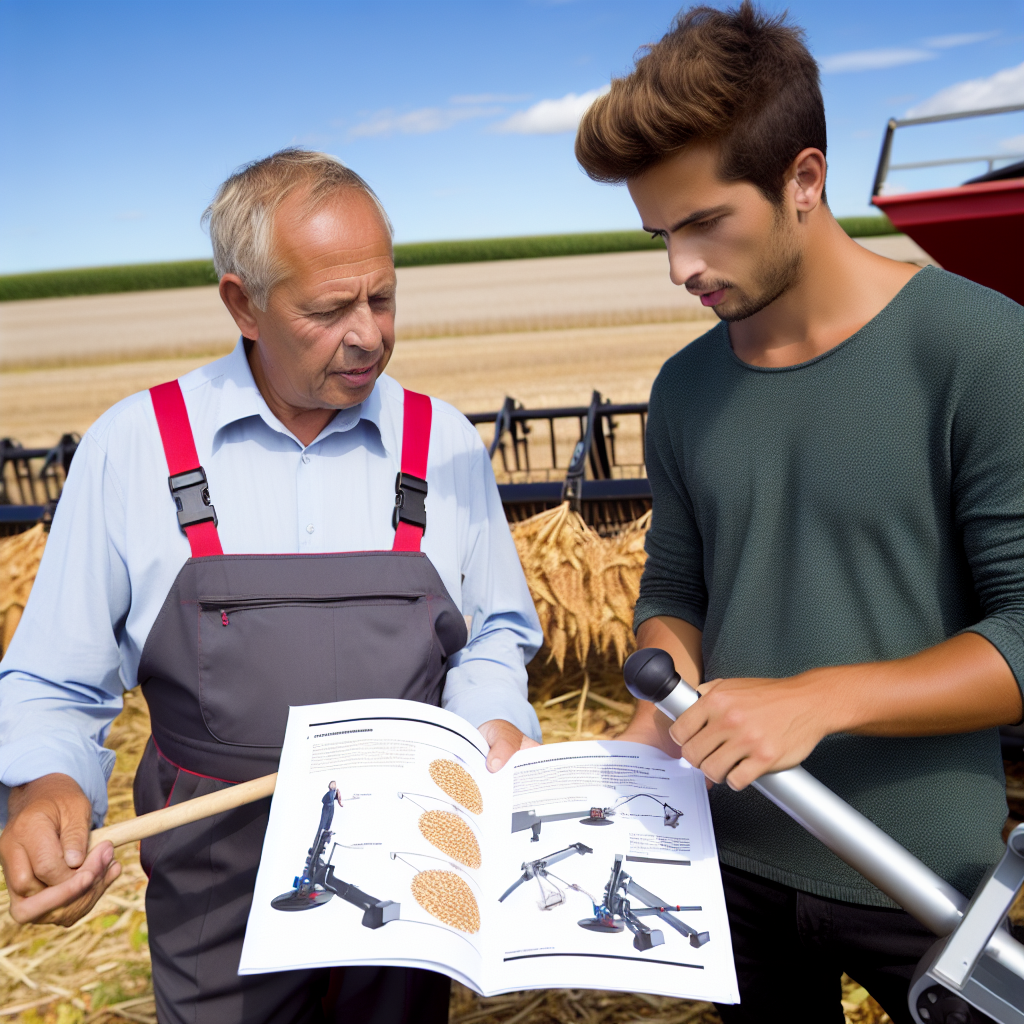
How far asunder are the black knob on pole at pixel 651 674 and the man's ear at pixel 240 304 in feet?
3.79

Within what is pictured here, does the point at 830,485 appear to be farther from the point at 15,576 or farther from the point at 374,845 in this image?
the point at 15,576

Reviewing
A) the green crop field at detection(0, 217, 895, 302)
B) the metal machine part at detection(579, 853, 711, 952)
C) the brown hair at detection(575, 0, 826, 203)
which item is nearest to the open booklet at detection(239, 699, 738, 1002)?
the metal machine part at detection(579, 853, 711, 952)

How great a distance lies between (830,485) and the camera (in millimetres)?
1462

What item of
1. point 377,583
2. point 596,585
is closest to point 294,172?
point 377,583

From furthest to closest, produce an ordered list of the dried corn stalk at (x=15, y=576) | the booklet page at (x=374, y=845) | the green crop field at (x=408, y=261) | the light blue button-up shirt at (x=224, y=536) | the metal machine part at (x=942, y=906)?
the green crop field at (x=408, y=261), the dried corn stalk at (x=15, y=576), the light blue button-up shirt at (x=224, y=536), the booklet page at (x=374, y=845), the metal machine part at (x=942, y=906)

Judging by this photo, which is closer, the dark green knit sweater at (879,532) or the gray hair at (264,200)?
the dark green knit sweater at (879,532)

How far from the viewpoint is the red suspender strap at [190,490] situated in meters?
1.78

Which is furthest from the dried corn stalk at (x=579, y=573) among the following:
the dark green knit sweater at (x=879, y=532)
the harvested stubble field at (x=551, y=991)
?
the dark green knit sweater at (x=879, y=532)

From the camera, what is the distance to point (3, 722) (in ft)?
5.41

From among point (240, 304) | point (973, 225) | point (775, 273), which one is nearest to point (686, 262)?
point (775, 273)

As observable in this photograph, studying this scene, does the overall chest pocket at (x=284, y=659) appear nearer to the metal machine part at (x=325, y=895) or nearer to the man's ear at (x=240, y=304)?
the metal machine part at (x=325, y=895)

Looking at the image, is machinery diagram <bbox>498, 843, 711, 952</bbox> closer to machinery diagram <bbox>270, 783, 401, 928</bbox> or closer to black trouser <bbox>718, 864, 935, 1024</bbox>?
machinery diagram <bbox>270, 783, 401, 928</bbox>

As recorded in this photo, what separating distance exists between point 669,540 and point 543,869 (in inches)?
26.7

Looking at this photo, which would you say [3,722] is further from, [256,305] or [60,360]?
[60,360]
